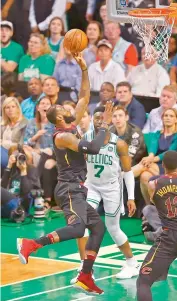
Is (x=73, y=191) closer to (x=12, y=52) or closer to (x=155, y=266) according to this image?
(x=155, y=266)

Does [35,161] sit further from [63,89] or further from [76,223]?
[76,223]

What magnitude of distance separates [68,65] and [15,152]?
259cm

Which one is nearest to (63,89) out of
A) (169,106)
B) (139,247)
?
(169,106)

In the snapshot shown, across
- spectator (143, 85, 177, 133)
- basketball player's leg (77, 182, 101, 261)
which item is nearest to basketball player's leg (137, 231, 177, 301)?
basketball player's leg (77, 182, 101, 261)

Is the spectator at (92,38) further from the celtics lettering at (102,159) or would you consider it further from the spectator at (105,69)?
the celtics lettering at (102,159)

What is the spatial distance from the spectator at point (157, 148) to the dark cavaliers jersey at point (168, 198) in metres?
4.73

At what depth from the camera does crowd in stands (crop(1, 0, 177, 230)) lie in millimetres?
15258

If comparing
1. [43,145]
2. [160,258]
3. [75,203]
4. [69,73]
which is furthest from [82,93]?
[69,73]

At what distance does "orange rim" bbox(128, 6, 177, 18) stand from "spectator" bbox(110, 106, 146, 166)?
10.4 ft

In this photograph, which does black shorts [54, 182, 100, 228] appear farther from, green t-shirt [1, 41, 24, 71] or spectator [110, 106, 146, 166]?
green t-shirt [1, 41, 24, 71]

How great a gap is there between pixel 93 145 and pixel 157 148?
4.82 meters

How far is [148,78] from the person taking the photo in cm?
1662

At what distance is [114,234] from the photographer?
12.0 m

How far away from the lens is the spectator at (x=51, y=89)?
16906 millimetres
